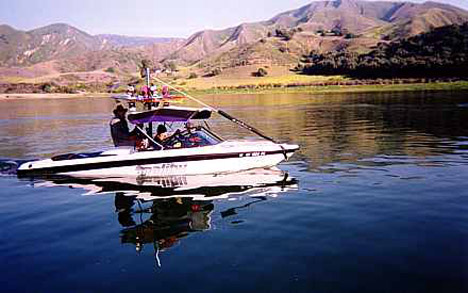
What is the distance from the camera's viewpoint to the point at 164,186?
1576cm

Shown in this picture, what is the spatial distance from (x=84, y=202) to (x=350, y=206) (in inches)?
311

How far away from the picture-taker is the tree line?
96.0 m

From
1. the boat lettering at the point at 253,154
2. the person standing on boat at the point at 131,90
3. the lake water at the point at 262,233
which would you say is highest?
the person standing on boat at the point at 131,90

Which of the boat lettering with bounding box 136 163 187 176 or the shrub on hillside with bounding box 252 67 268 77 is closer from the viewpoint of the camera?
the boat lettering with bounding box 136 163 187 176

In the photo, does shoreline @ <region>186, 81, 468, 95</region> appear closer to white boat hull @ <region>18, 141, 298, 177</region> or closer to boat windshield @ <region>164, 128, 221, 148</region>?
white boat hull @ <region>18, 141, 298, 177</region>

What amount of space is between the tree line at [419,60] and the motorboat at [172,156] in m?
87.5

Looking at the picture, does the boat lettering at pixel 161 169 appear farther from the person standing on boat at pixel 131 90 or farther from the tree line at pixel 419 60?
the tree line at pixel 419 60

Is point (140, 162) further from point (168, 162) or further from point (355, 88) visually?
point (355, 88)

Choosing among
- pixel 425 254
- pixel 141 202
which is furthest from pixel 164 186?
pixel 425 254

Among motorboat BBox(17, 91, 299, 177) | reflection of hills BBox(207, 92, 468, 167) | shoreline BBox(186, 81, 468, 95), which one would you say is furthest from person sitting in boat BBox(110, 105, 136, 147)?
shoreline BBox(186, 81, 468, 95)

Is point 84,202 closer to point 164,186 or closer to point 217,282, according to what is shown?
point 164,186

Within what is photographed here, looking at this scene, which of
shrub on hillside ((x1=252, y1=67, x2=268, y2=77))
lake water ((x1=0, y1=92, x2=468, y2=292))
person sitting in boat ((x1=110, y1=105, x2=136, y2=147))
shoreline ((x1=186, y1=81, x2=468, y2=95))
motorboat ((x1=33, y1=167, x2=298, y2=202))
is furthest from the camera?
shrub on hillside ((x1=252, y1=67, x2=268, y2=77))

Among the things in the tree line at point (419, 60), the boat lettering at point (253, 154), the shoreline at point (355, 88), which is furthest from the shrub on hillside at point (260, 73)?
the boat lettering at point (253, 154)

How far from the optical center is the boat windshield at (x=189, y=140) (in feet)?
54.2
